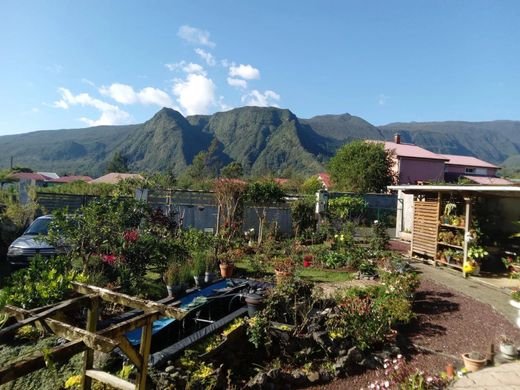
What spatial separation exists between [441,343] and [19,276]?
21.2ft

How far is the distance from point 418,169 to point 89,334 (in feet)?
128

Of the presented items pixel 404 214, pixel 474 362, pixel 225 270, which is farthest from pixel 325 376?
pixel 404 214

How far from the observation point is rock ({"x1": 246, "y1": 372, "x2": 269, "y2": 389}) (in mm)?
4504

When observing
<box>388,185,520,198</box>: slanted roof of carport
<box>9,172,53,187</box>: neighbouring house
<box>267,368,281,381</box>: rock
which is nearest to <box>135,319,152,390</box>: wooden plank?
<box>267,368,281,381</box>: rock

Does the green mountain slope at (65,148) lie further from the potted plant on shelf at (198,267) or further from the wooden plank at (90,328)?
Answer: the wooden plank at (90,328)

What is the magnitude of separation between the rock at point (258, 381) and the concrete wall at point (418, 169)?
34297 mm

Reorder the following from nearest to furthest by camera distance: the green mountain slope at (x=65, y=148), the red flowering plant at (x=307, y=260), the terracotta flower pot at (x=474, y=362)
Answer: the terracotta flower pot at (x=474, y=362) → the red flowering plant at (x=307, y=260) → the green mountain slope at (x=65, y=148)

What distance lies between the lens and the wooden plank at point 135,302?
299cm

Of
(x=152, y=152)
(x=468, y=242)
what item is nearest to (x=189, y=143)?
(x=152, y=152)

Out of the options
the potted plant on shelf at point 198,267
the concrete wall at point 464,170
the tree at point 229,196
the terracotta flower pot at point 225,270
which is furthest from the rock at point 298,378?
the concrete wall at point 464,170

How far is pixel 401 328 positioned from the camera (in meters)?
6.34

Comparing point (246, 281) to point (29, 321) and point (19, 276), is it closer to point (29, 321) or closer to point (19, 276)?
point (19, 276)

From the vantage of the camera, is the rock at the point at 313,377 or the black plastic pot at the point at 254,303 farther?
the black plastic pot at the point at 254,303

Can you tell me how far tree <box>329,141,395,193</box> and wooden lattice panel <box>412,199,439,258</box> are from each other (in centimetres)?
1867
